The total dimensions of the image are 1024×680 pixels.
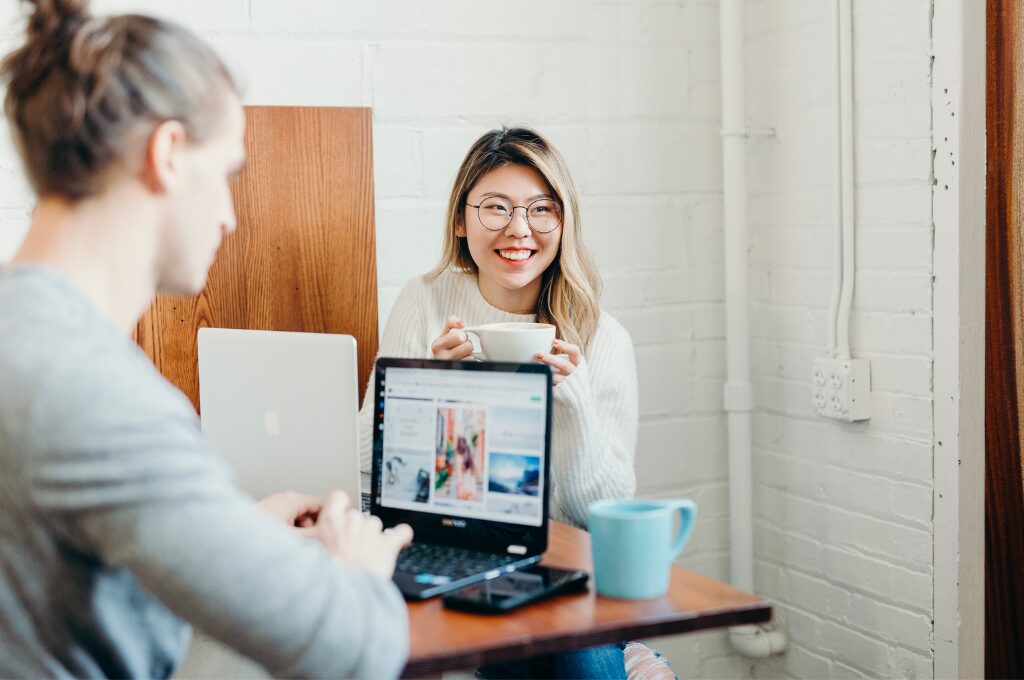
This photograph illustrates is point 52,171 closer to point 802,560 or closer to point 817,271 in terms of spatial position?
point 817,271

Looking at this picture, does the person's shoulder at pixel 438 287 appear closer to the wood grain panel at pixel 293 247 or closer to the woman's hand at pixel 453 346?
the wood grain panel at pixel 293 247

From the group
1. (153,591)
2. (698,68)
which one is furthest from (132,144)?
(698,68)

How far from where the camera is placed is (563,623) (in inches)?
45.2

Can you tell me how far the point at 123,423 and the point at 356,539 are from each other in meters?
0.36

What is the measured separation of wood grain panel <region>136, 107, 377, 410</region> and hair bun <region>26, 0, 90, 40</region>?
107 cm

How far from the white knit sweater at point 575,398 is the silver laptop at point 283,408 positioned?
0.18 meters

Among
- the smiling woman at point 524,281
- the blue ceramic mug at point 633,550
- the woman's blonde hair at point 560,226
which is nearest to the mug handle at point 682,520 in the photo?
the blue ceramic mug at point 633,550

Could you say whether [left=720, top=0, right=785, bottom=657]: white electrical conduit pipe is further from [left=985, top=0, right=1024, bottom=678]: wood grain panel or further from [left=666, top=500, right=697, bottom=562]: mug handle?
[left=666, top=500, right=697, bottom=562]: mug handle

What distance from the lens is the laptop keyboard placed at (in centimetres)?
130

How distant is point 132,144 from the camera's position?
0.97 m

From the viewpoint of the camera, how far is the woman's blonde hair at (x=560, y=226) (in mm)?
2021

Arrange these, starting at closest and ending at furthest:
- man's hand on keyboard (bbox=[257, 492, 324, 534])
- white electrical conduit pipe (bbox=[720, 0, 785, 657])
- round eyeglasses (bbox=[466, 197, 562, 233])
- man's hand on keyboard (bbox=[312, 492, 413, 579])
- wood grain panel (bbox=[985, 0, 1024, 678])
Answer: man's hand on keyboard (bbox=[312, 492, 413, 579]), man's hand on keyboard (bbox=[257, 492, 324, 534]), wood grain panel (bbox=[985, 0, 1024, 678]), round eyeglasses (bbox=[466, 197, 562, 233]), white electrical conduit pipe (bbox=[720, 0, 785, 657])

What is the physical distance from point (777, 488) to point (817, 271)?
1.69 feet

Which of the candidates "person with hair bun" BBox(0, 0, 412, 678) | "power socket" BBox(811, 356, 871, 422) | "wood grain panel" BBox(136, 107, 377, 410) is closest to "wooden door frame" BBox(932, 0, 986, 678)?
"power socket" BBox(811, 356, 871, 422)
